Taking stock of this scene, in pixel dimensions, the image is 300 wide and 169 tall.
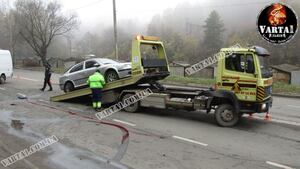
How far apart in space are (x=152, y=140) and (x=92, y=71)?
7587 mm

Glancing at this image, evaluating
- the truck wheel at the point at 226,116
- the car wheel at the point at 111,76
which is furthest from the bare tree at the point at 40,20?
the truck wheel at the point at 226,116

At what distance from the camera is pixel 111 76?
15.3m

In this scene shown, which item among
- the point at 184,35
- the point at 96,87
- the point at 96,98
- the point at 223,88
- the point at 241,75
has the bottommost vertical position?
the point at 96,98

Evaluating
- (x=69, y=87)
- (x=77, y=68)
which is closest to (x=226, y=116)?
(x=77, y=68)

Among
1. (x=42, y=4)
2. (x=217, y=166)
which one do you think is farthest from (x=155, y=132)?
(x=42, y=4)

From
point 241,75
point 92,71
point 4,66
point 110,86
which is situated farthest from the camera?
point 4,66

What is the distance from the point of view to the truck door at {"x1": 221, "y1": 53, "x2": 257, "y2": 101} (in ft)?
35.9

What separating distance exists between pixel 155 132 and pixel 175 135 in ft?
2.11

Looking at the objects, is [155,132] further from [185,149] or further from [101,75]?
[101,75]

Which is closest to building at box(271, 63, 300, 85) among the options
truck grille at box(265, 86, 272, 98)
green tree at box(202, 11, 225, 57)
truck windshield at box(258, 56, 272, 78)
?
truck grille at box(265, 86, 272, 98)

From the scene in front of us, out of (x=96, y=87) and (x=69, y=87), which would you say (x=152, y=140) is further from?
(x=69, y=87)

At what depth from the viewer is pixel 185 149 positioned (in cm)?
870

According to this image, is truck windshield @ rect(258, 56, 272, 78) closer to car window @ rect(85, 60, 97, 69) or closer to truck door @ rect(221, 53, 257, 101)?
truck door @ rect(221, 53, 257, 101)

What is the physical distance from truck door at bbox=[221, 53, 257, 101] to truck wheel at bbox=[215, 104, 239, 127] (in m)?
0.50
